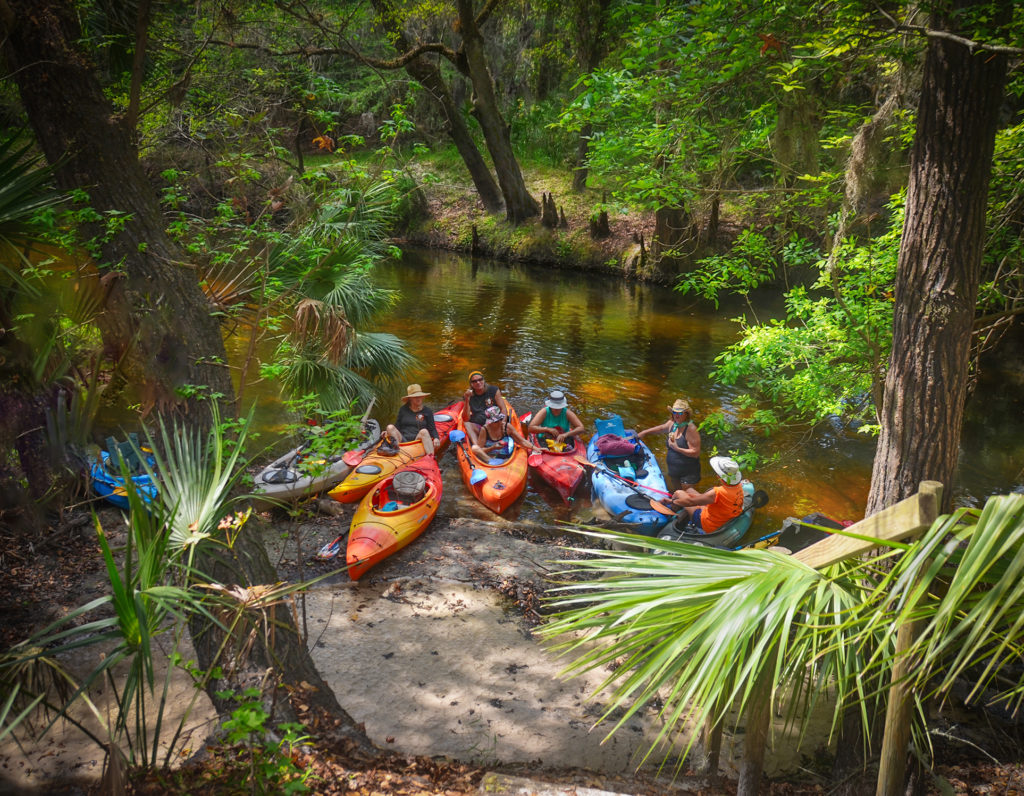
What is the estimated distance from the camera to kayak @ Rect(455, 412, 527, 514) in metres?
8.27

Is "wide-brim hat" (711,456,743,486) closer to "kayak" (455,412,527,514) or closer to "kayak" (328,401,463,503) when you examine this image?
"kayak" (455,412,527,514)

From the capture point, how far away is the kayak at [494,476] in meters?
8.27

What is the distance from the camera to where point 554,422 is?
32.6ft

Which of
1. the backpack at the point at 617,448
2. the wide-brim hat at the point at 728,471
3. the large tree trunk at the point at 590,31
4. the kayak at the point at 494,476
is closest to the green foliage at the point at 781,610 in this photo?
the wide-brim hat at the point at 728,471

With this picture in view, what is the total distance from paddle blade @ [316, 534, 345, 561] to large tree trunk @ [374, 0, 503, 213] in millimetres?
6691

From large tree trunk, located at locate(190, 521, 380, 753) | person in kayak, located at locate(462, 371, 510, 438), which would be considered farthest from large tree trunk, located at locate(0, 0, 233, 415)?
person in kayak, located at locate(462, 371, 510, 438)

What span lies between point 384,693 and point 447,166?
26804 mm

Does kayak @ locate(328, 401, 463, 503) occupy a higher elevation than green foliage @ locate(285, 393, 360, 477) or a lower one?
lower

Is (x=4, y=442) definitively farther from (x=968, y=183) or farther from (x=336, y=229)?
(x=968, y=183)

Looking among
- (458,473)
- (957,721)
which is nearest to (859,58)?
(957,721)

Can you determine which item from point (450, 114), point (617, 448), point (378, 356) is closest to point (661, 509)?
point (617, 448)

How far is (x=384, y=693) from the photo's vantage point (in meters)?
4.49

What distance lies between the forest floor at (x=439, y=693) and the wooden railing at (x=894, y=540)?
888 mm

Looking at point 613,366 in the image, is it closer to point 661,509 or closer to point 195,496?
point 661,509
